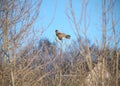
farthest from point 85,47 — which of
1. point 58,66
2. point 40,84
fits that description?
point 40,84

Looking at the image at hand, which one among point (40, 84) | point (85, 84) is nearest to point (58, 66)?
point (40, 84)

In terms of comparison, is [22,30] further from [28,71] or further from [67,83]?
[67,83]

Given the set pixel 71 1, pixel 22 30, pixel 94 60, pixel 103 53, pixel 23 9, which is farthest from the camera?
pixel 23 9

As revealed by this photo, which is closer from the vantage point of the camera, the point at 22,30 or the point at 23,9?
the point at 22,30

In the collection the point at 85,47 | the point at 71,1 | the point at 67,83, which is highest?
the point at 71,1

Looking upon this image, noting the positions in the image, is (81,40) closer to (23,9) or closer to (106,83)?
(106,83)

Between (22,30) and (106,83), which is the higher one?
(22,30)

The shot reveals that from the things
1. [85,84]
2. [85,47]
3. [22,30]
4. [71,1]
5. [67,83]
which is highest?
[71,1]

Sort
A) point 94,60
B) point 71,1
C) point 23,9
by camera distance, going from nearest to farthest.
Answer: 1. point 71,1
2. point 94,60
3. point 23,9

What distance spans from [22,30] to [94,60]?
1.39 meters

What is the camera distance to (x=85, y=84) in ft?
11.0

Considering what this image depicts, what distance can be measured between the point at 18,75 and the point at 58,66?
0.84 meters

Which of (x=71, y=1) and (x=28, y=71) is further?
(x=28, y=71)

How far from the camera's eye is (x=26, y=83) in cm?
381
